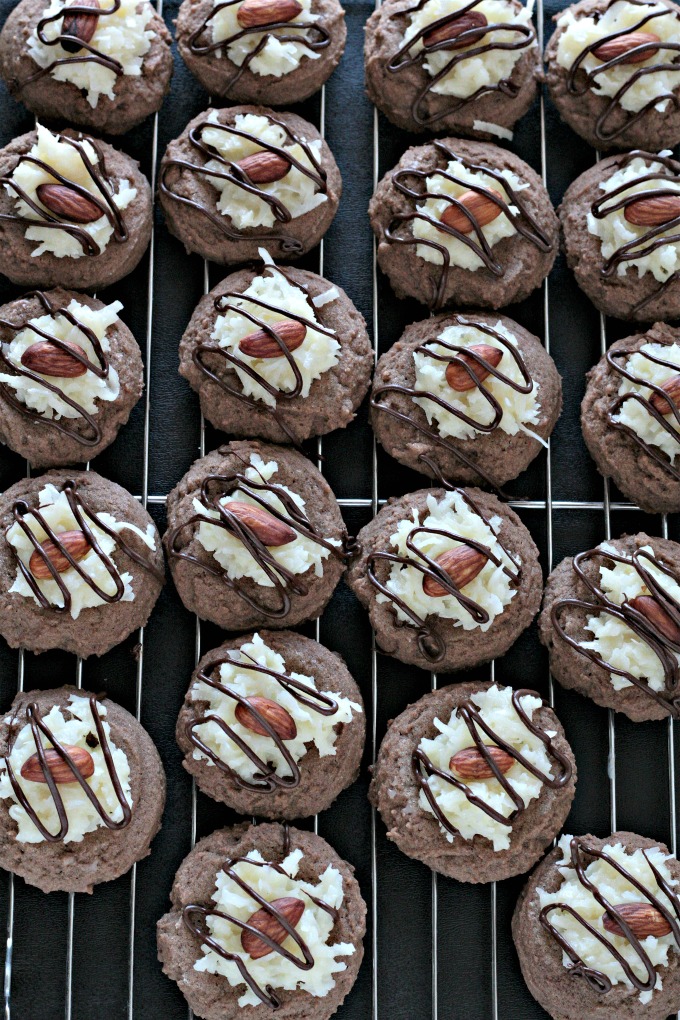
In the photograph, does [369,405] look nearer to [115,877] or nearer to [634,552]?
[634,552]

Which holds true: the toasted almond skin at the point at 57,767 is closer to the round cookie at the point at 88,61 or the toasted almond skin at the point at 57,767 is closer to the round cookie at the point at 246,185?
the round cookie at the point at 246,185

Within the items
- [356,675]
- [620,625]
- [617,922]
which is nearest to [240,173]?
[356,675]

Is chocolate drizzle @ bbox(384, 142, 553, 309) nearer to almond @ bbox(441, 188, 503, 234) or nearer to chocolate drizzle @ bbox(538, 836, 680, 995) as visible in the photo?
almond @ bbox(441, 188, 503, 234)

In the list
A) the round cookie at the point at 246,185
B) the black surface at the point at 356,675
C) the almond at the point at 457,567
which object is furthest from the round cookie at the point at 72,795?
the round cookie at the point at 246,185

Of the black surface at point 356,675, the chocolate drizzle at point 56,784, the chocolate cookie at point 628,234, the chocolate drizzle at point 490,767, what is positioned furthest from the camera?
the chocolate cookie at point 628,234

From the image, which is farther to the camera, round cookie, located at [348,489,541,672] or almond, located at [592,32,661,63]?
almond, located at [592,32,661,63]

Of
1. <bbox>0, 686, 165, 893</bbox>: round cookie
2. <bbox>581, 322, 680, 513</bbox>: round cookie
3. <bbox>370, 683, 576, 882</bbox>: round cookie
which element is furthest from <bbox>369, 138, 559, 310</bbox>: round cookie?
<bbox>0, 686, 165, 893</bbox>: round cookie

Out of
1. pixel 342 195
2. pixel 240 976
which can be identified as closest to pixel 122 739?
pixel 240 976

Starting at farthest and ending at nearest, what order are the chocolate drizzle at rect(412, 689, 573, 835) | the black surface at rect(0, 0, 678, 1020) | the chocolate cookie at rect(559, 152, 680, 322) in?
the chocolate cookie at rect(559, 152, 680, 322) < the black surface at rect(0, 0, 678, 1020) < the chocolate drizzle at rect(412, 689, 573, 835)

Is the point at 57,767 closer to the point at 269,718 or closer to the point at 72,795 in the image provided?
the point at 72,795

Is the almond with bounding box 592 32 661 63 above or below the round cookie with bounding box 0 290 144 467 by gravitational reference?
above
